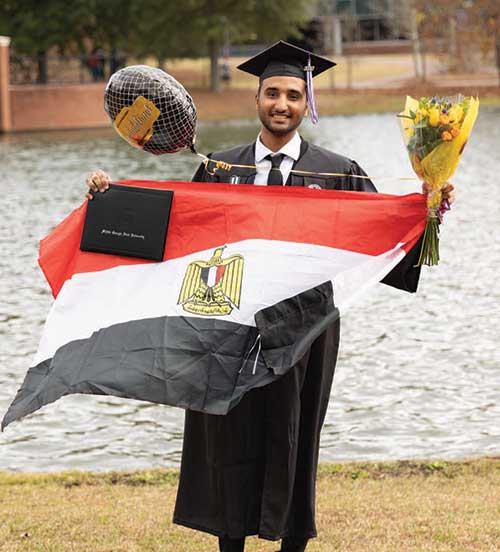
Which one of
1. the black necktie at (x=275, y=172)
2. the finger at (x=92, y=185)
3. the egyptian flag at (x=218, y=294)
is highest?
the black necktie at (x=275, y=172)

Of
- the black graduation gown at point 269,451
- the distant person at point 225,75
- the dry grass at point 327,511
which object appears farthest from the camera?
the distant person at point 225,75

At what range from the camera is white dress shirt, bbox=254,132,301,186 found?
5047 mm

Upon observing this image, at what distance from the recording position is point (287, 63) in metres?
5.10

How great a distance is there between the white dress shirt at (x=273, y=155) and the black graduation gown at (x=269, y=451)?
0.03 m

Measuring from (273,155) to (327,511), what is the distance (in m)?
1.96

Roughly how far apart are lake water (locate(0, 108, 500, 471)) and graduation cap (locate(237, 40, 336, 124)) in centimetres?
71

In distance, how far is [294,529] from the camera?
198 inches

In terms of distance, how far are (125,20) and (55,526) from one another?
50.7 meters

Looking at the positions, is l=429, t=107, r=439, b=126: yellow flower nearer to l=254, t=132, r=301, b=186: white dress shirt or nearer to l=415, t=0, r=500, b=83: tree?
l=254, t=132, r=301, b=186: white dress shirt

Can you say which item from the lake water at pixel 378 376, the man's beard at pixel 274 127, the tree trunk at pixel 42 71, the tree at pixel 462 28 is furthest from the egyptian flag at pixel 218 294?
the tree at pixel 462 28

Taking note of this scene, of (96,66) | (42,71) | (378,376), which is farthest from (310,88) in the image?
(96,66)

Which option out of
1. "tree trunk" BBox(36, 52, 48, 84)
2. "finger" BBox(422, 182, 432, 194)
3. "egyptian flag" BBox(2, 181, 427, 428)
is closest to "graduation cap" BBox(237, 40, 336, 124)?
"egyptian flag" BBox(2, 181, 427, 428)

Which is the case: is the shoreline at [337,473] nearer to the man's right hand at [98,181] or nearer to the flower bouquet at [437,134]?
the man's right hand at [98,181]

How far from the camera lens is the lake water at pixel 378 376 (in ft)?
26.7
